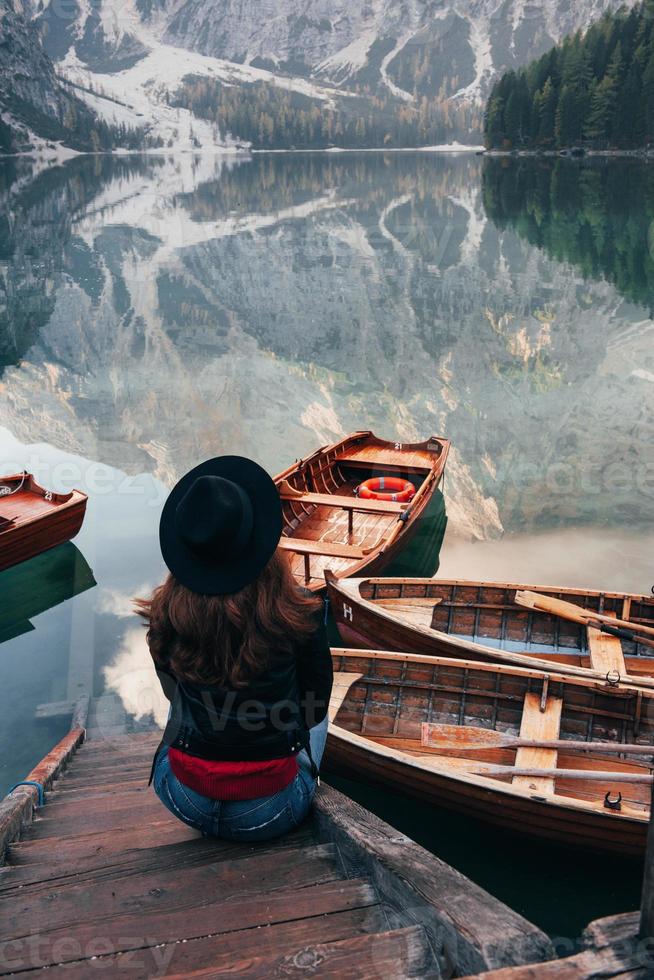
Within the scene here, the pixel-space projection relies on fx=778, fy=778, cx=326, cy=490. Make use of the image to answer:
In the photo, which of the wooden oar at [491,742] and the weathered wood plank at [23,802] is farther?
the wooden oar at [491,742]

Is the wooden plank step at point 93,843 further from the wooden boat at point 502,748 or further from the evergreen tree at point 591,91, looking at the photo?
the evergreen tree at point 591,91

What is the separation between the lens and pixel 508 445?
1956cm

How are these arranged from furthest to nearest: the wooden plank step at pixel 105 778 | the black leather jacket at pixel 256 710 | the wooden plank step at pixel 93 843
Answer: the wooden plank step at pixel 105 778
the wooden plank step at pixel 93 843
the black leather jacket at pixel 256 710

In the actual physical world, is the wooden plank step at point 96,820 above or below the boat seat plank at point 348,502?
below

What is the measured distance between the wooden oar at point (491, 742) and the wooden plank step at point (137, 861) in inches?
160

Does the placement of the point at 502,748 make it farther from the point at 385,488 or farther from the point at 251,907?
the point at 385,488

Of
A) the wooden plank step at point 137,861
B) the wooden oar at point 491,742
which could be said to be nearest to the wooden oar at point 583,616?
the wooden oar at point 491,742

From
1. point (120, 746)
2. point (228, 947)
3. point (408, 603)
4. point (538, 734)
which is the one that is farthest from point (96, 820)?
point (408, 603)

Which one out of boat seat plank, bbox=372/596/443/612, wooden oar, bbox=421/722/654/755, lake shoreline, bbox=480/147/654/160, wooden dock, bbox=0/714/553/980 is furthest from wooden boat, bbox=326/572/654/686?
lake shoreline, bbox=480/147/654/160

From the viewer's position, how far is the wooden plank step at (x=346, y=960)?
2863 millimetres

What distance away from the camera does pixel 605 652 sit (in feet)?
29.2

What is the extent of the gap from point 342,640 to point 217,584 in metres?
7.87

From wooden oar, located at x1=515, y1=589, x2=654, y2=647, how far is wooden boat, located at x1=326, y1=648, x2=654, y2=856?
1352mm

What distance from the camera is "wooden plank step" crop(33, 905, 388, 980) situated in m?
2.95
